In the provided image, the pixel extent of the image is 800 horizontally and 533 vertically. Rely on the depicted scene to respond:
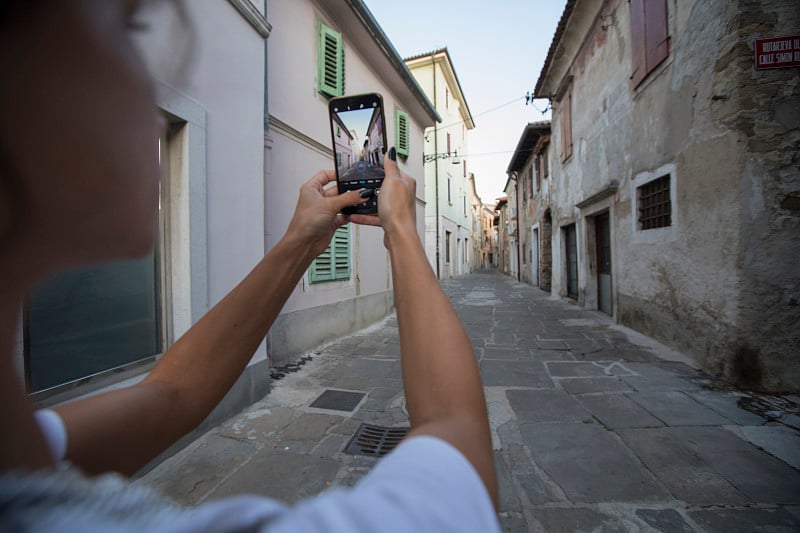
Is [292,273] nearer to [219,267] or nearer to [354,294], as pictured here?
[219,267]

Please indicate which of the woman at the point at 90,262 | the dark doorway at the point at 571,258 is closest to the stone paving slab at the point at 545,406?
the woman at the point at 90,262

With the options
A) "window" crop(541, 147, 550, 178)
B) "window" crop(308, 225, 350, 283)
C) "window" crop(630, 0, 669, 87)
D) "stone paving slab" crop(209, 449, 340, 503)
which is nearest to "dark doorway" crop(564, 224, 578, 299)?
"window" crop(541, 147, 550, 178)

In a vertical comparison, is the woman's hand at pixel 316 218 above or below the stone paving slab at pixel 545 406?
above

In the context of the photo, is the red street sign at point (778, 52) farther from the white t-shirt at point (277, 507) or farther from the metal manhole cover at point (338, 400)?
the white t-shirt at point (277, 507)

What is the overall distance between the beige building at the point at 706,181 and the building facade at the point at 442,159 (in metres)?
8.64

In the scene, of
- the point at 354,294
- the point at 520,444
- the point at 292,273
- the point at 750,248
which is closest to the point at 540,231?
the point at 354,294

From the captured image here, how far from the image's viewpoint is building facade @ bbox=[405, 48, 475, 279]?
53.1ft

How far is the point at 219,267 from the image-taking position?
118 inches

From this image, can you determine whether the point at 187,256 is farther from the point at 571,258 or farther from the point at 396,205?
the point at 571,258

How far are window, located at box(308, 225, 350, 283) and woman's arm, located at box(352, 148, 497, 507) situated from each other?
183 inches

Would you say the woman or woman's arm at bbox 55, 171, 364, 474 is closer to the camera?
the woman

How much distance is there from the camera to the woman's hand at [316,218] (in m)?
0.97

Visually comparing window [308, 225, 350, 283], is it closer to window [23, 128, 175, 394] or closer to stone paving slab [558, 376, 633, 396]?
window [23, 128, 175, 394]

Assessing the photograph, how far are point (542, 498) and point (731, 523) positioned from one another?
0.85m
